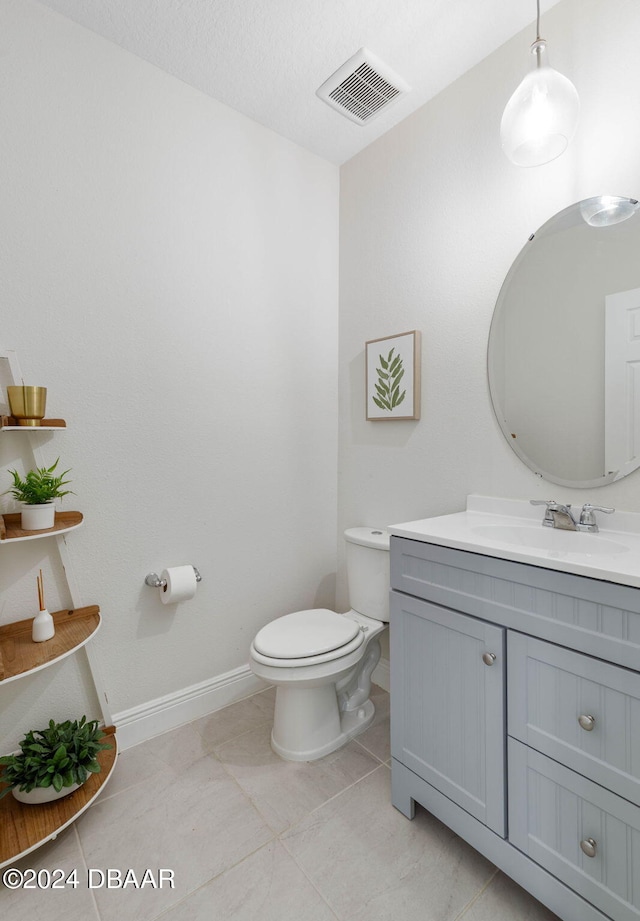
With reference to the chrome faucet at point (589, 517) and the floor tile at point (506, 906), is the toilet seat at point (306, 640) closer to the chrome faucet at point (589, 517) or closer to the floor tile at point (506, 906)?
the floor tile at point (506, 906)

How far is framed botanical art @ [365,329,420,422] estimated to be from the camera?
74.4 inches

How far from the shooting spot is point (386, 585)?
186 centimetres

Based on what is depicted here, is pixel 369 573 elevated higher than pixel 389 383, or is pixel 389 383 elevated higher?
pixel 389 383

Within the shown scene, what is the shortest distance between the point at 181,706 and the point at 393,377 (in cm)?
164

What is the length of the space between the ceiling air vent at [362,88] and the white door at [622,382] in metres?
1.17

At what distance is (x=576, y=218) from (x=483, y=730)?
1.52m

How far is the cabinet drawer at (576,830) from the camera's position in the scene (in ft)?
2.99

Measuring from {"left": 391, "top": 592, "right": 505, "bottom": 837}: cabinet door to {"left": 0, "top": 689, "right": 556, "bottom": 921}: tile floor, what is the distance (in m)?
0.19

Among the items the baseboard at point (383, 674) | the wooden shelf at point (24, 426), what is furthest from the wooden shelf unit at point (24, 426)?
the baseboard at point (383, 674)

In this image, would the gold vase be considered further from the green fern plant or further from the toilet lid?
the green fern plant

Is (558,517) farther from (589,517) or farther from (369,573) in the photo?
(369,573)

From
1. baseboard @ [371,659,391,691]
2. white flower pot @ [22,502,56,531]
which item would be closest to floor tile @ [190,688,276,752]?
baseboard @ [371,659,391,691]

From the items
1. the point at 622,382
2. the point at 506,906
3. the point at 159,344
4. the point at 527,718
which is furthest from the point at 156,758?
the point at 622,382

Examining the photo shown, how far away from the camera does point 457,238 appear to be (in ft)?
5.68
